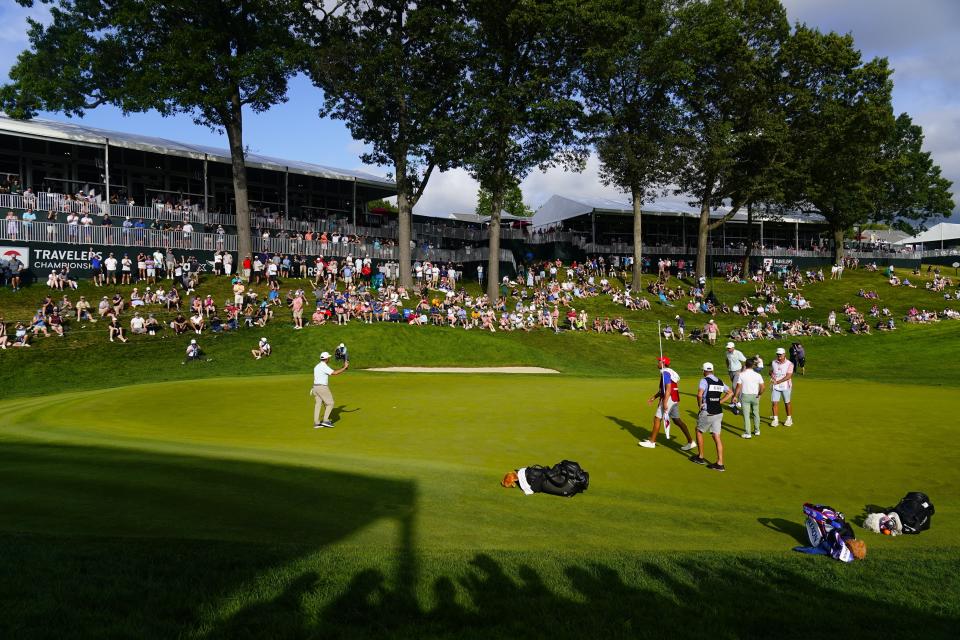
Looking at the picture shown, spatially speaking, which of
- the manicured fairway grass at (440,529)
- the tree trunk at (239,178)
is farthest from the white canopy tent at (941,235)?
the tree trunk at (239,178)

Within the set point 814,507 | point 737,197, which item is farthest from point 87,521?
point 737,197

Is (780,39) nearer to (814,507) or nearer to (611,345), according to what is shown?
(611,345)

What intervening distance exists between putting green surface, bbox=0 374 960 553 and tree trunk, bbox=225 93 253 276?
2154 cm

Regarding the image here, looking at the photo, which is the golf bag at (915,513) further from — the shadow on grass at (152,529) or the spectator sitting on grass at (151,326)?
the spectator sitting on grass at (151,326)

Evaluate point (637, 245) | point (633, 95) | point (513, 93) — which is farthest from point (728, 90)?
point (513, 93)

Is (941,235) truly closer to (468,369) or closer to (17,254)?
(468,369)

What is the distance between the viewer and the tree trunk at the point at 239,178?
39.5 m

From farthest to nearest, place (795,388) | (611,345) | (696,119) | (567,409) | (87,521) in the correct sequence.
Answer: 1. (696,119)
2. (611,345)
3. (795,388)
4. (567,409)
5. (87,521)

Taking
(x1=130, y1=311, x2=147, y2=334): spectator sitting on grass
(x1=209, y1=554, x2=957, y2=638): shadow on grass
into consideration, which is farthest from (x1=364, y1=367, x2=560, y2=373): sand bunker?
(x1=209, y1=554, x2=957, y2=638): shadow on grass

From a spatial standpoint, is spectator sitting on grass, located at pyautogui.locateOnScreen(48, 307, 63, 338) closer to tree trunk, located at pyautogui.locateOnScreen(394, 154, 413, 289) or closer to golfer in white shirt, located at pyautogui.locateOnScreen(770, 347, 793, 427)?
tree trunk, located at pyautogui.locateOnScreen(394, 154, 413, 289)

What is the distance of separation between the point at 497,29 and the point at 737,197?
87.2 ft

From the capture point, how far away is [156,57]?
3578 centimetres

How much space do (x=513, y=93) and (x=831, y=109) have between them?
28.5 m

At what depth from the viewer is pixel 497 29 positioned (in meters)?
40.4
